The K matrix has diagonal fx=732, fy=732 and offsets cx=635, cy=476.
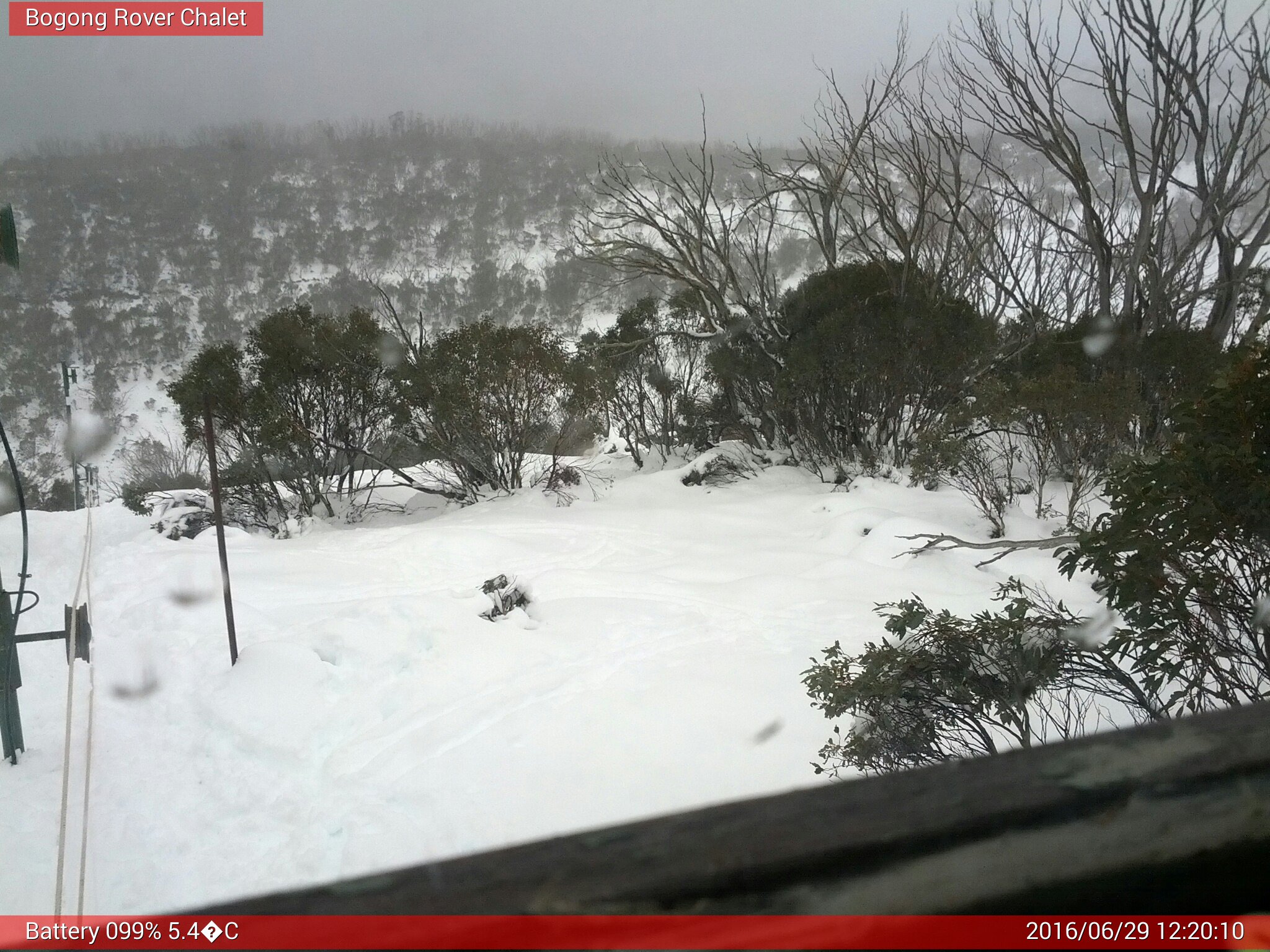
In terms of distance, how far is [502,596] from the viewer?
4.30 meters

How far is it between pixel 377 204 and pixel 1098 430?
3217 centimetres

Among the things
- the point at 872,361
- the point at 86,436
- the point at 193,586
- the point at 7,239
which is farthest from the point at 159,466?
the point at 872,361

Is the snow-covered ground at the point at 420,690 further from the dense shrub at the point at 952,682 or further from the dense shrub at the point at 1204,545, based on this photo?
the dense shrub at the point at 1204,545

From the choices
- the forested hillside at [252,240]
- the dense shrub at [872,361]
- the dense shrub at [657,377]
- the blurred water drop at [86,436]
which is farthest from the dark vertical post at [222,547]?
the dense shrub at [657,377]

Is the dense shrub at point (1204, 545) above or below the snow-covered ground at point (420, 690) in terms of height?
above

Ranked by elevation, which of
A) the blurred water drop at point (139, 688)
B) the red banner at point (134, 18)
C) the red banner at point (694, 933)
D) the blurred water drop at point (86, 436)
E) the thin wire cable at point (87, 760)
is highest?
the red banner at point (134, 18)

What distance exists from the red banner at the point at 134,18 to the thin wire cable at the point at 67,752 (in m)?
2.50

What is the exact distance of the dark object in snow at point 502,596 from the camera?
4.19m

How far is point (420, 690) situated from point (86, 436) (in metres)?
4.88

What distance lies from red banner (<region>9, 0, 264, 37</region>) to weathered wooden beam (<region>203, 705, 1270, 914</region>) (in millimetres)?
3767

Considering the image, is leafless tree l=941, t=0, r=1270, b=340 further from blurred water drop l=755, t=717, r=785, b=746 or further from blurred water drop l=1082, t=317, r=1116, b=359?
blurred water drop l=755, t=717, r=785, b=746

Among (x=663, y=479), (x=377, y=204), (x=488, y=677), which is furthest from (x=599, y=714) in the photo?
(x=377, y=204)

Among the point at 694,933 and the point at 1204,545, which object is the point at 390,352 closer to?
the point at 1204,545

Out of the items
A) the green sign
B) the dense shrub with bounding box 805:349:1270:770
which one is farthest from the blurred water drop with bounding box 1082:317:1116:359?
the green sign
